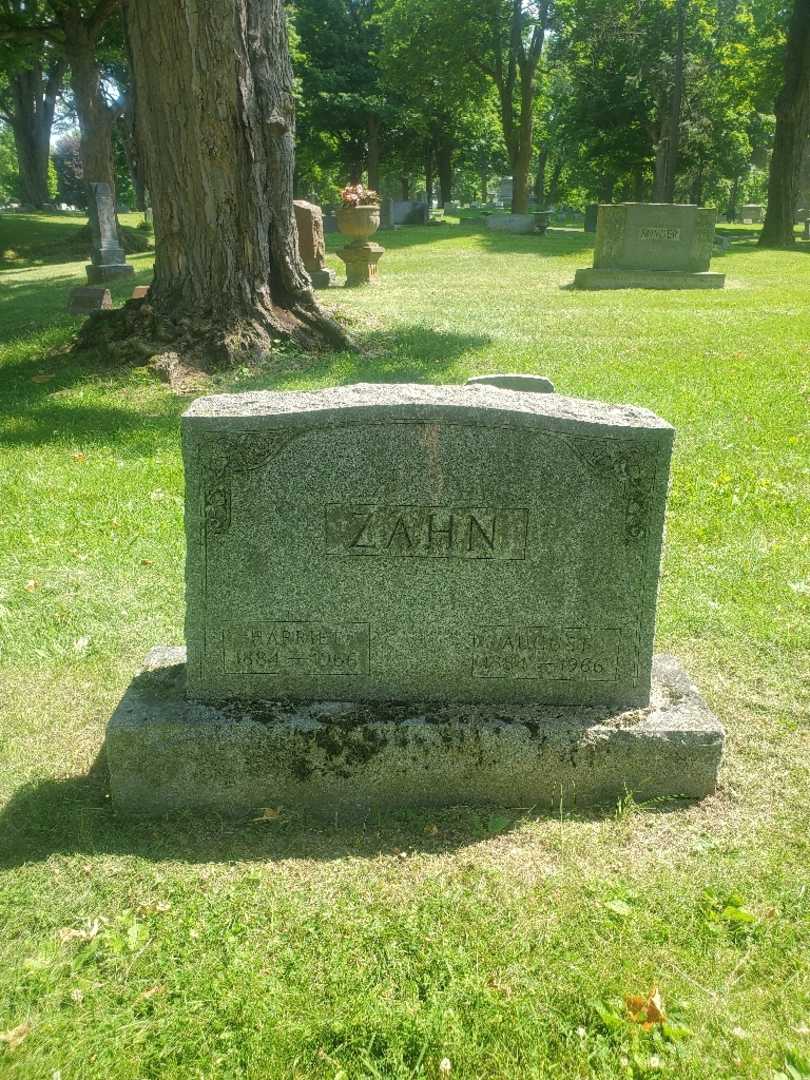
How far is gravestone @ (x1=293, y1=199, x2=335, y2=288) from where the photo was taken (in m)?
16.9

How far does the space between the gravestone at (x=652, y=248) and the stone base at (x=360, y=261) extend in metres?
4.46

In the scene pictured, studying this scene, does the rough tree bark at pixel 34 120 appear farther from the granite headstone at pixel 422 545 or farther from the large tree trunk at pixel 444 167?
the granite headstone at pixel 422 545

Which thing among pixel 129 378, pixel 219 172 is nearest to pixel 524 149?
pixel 219 172

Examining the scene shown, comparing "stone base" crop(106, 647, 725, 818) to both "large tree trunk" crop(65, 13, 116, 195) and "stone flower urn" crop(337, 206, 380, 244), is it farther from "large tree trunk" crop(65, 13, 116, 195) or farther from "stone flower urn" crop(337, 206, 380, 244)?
Result: "large tree trunk" crop(65, 13, 116, 195)

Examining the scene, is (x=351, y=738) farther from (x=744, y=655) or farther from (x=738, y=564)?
(x=738, y=564)

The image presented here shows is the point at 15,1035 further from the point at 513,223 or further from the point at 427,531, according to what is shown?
the point at 513,223

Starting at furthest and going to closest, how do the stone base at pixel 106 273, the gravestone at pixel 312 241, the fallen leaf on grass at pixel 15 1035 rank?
the stone base at pixel 106 273 → the gravestone at pixel 312 241 → the fallen leaf on grass at pixel 15 1035

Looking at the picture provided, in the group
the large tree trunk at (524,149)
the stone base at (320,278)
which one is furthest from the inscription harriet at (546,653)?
the large tree trunk at (524,149)

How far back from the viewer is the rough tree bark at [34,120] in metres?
40.1

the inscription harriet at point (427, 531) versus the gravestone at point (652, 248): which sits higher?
the gravestone at point (652, 248)

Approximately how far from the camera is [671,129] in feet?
88.6

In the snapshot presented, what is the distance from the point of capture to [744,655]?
183 inches

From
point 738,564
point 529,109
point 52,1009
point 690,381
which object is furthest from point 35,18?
point 52,1009

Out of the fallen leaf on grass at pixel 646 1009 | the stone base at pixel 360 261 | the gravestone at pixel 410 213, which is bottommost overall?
the fallen leaf on grass at pixel 646 1009
